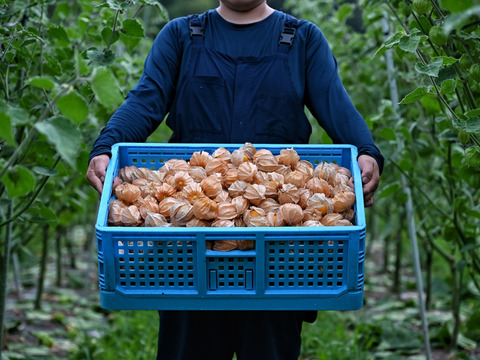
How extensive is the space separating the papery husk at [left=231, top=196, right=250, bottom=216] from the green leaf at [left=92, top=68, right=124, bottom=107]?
0.62 meters

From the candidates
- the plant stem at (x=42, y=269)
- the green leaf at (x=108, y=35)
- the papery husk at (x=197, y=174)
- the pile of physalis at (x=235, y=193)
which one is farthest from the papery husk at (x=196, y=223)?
the plant stem at (x=42, y=269)

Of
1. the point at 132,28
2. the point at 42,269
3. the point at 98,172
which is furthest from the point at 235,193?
the point at 42,269

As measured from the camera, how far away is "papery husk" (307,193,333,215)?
1923 mm

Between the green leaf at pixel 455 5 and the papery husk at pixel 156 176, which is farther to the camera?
the papery husk at pixel 156 176

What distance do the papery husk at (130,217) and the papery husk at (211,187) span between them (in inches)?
9.2

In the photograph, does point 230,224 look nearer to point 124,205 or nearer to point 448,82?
point 124,205

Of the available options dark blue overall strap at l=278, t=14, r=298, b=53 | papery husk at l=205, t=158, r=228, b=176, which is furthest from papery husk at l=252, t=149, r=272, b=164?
dark blue overall strap at l=278, t=14, r=298, b=53

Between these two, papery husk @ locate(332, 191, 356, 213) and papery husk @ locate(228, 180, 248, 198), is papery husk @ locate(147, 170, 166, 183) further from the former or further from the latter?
papery husk @ locate(332, 191, 356, 213)

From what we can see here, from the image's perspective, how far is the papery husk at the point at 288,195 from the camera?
196 centimetres

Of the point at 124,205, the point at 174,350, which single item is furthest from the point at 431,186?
the point at 124,205

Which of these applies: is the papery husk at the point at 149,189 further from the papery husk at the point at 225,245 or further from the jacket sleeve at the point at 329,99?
the jacket sleeve at the point at 329,99

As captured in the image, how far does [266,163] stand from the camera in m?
2.08

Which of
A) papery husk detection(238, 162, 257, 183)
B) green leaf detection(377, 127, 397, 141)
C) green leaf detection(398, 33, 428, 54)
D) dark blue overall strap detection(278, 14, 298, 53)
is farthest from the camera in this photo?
green leaf detection(377, 127, 397, 141)

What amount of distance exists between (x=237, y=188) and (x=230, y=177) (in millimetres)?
60
